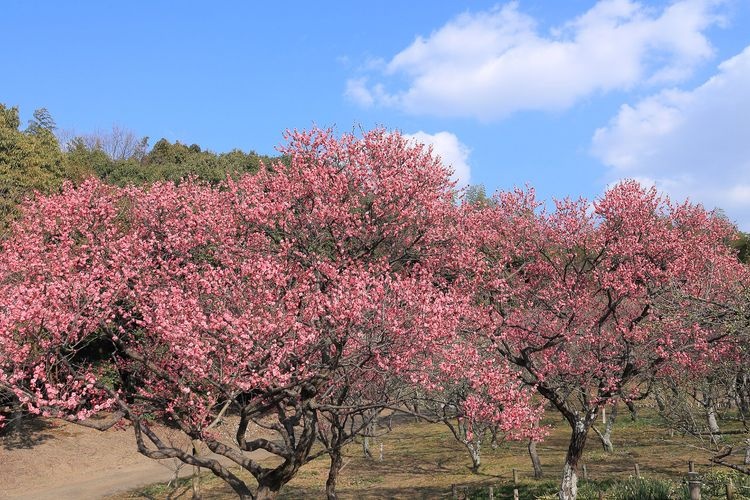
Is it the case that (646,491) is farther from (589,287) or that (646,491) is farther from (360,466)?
(360,466)

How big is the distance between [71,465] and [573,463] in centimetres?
2810

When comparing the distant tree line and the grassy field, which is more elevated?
the distant tree line

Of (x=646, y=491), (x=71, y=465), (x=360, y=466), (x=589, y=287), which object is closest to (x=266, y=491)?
(x=646, y=491)

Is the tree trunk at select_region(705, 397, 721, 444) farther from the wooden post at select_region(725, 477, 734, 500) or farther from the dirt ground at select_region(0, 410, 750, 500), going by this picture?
the dirt ground at select_region(0, 410, 750, 500)

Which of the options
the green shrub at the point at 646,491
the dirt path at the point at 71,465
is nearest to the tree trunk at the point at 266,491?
the green shrub at the point at 646,491

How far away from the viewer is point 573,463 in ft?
65.4

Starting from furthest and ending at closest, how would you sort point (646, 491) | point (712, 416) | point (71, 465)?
point (71, 465), point (712, 416), point (646, 491)

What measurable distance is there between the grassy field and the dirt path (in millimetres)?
2975

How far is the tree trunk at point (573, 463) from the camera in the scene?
Result: 19.7 metres

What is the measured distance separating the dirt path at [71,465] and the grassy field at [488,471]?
2975 millimetres

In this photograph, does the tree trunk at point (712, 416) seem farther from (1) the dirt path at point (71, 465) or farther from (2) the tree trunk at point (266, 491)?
(1) the dirt path at point (71, 465)

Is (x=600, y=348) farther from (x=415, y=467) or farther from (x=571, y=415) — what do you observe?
(x=415, y=467)

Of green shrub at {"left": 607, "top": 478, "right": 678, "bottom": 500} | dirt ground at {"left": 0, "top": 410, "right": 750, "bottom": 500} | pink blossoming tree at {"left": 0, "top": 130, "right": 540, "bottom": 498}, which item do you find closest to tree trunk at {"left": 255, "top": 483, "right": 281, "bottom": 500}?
pink blossoming tree at {"left": 0, "top": 130, "right": 540, "bottom": 498}

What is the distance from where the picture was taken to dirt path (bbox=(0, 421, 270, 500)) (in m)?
29.6
